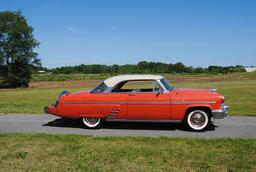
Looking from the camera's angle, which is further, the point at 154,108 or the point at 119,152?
the point at 154,108

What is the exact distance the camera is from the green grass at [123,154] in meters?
5.11

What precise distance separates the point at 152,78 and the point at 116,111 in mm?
1342

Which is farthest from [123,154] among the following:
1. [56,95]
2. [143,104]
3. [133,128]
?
[56,95]

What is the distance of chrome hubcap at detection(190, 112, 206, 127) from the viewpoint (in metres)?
8.12

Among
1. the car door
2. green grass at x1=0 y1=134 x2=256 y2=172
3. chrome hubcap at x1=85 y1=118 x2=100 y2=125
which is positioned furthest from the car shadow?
green grass at x1=0 y1=134 x2=256 y2=172

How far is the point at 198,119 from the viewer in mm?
8141

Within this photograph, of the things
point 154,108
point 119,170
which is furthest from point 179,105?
point 119,170

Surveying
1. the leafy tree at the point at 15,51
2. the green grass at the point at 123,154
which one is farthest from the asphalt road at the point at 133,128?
the leafy tree at the point at 15,51

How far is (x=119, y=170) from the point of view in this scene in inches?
194

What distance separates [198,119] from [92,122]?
2.91m

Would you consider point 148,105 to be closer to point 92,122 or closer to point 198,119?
point 198,119

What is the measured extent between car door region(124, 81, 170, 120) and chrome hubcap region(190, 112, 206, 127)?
2.18 feet

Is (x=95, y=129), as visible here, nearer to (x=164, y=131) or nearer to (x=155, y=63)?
(x=164, y=131)

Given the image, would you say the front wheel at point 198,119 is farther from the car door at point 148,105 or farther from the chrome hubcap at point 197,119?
the car door at point 148,105
